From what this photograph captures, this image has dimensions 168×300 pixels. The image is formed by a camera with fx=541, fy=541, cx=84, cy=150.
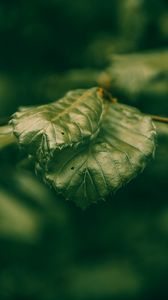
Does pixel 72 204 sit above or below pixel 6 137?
below

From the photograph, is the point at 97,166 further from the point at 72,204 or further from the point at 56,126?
the point at 72,204

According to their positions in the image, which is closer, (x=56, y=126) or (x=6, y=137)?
(x=56, y=126)

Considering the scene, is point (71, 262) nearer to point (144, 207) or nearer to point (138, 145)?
point (144, 207)

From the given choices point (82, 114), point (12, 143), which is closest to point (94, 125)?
point (82, 114)

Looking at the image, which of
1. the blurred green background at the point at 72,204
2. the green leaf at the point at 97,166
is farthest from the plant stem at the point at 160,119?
the green leaf at the point at 97,166

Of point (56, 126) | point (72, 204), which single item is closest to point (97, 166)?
point (56, 126)

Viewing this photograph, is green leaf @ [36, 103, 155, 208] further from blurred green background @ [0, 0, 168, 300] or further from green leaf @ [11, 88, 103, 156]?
blurred green background @ [0, 0, 168, 300]
